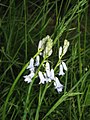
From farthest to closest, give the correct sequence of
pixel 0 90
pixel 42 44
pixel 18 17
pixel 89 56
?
1. pixel 18 17
2. pixel 89 56
3. pixel 0 90
4. pixel 42 44

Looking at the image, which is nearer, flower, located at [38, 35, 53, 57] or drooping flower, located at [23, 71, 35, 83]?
flower, located at [38, 35, 53, 57]

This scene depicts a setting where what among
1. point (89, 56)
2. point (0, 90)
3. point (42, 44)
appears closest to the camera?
point (42, 44)

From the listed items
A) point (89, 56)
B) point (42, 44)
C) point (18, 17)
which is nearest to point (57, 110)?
point (89, 56)

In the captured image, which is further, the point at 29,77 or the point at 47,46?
the point at 29,77

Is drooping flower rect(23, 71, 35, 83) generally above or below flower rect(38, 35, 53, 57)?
below

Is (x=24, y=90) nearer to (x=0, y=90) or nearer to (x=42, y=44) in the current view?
(x=0, y=90)

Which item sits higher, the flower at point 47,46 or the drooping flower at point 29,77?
the flower at point 47,46

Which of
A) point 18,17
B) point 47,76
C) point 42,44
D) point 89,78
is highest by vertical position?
point 18,17

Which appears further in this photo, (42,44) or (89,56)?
(89,56)

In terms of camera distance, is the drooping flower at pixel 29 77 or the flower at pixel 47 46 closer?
the flower at pixel 47 46

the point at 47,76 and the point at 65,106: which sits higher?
the point at 47,76
